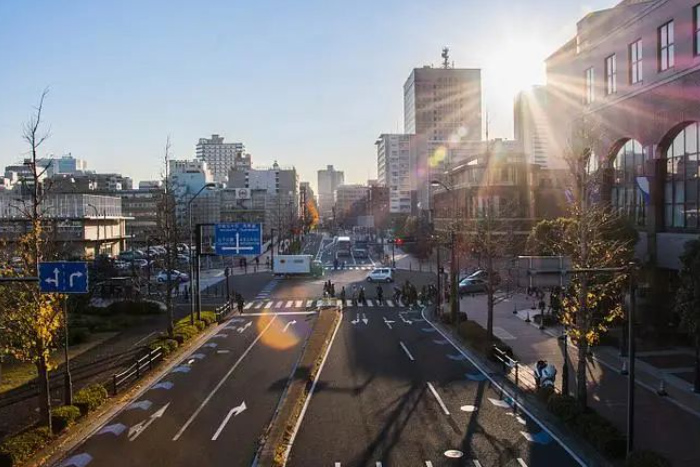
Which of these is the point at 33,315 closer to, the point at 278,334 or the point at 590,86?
the point at 278,334

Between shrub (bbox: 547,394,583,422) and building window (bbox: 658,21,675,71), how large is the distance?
19.4 meters

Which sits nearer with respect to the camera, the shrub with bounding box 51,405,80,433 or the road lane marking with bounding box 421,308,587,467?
the road lane marking with bounding box 421,308,587,467

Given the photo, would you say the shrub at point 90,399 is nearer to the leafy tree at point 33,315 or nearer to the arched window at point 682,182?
the leafy tree at point 33,315

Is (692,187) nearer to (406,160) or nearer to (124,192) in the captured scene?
(124,192)

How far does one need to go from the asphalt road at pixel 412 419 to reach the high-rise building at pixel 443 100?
151 m

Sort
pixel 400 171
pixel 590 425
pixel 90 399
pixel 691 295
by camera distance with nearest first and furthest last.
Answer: pixel 590 425, pixel 90 399, pixel 691 295, pixel 400 171

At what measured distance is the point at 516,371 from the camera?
20797mm

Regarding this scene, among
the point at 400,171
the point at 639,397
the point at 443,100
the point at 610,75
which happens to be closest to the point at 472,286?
the point at 610,75

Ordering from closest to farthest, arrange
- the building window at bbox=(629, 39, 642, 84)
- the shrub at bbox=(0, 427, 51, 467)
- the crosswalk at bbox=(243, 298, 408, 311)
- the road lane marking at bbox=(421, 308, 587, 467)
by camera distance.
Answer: the shrub at bbox=(0, 427, 51, 467) → the road lane marking at bbox=(421, 308, 587, 467) → the building window at bbox=(629, 39, 642, 84) → the crosswalk at bbox=(243, 298, 408, 311)

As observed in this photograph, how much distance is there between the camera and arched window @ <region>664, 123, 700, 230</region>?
2755cm

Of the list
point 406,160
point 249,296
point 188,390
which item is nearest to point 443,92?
point 406,160

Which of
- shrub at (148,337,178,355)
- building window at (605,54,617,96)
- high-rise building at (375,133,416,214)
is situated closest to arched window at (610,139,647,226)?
building window at (605,54,617,96)

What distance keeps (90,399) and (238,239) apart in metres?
16.6

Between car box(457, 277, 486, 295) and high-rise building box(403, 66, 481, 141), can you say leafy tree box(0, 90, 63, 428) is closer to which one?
car box(457, 277, 486, 295)
